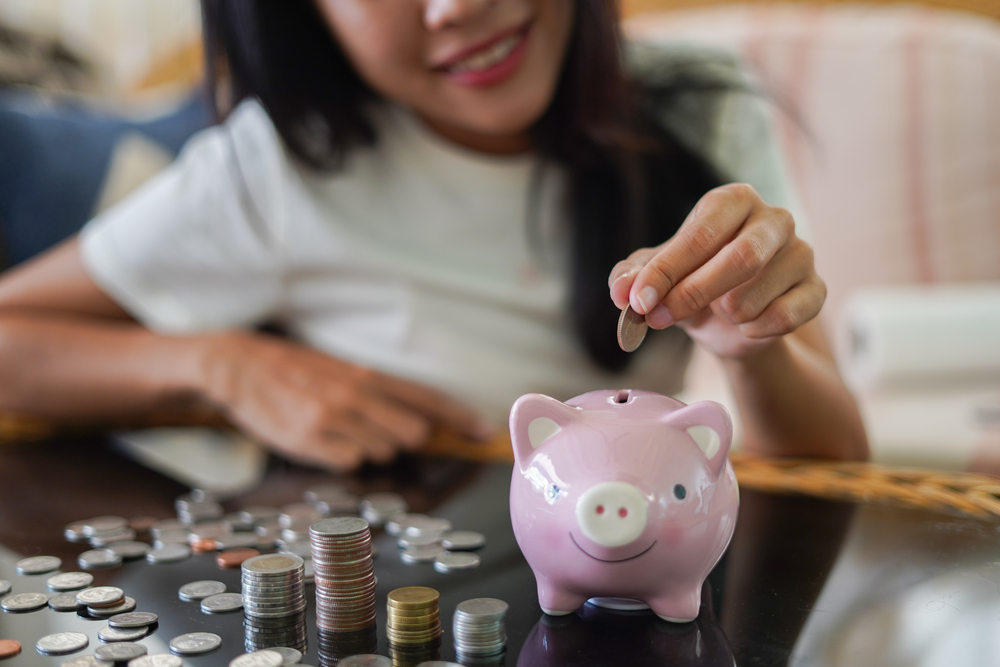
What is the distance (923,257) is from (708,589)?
4.39ft

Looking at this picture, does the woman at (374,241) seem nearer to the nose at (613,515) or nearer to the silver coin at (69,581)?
the silver coin at (69,581)

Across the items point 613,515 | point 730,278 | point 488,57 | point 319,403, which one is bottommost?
point 319,403

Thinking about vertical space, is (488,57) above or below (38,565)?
above

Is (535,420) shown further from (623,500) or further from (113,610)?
(113,610)

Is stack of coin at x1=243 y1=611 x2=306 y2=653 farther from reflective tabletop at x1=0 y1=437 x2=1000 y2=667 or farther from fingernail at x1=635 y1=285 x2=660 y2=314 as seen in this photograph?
fingernail at x1=635 y1=285 x2=660 y2=314

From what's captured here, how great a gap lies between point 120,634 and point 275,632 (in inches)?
3.2

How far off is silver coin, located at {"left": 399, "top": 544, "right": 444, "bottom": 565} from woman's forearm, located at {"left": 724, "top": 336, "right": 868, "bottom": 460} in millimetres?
253

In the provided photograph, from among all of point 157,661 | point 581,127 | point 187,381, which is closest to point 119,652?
point 157,661

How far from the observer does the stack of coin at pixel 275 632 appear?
0.42 metres

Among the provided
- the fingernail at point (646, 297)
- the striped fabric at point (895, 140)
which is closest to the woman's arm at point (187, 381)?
the fingernail at point (646, 297)

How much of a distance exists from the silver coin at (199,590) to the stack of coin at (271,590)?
5 centimetres

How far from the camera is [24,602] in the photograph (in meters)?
0.47

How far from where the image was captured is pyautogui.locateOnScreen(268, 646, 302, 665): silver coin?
0.39 metres

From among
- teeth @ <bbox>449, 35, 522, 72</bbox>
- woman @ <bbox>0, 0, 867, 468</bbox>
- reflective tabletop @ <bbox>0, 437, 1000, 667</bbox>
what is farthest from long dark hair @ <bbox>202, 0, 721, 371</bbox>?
reflective tabletop @ <bbox>0, 437, 1000, 667</bbox>
